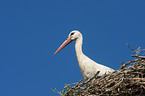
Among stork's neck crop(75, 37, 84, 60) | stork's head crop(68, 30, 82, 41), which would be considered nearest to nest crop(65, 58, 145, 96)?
stork's neck crop(75, 37, 84, 60)

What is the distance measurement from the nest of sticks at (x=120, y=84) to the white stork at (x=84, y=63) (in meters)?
0.77

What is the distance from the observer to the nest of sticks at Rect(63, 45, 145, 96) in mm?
2721

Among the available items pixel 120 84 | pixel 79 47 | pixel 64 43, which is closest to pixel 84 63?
pixel 79 47

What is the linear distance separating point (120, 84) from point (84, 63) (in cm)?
153

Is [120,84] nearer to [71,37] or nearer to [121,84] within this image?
[121,84]

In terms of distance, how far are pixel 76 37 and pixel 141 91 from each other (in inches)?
88.6

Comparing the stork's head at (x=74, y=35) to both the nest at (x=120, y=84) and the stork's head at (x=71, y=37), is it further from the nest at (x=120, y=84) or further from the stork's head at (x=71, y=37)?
the nest at (x=120, y=84)

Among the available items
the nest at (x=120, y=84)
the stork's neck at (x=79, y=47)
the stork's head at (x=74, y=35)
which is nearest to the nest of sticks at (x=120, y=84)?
the nest at (x=120, y=84)

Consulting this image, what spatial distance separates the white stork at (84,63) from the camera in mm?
4113

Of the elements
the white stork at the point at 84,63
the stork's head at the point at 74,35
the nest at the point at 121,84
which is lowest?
the nest at the point at 121,84

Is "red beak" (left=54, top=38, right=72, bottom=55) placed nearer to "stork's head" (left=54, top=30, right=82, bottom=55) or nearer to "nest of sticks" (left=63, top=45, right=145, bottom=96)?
"stork's head" (left=54, top=30, right=82, bottom=55)

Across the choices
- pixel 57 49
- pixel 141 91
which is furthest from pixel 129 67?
pixel 57 49

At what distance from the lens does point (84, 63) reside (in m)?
4.27

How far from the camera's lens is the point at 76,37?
477 cm
